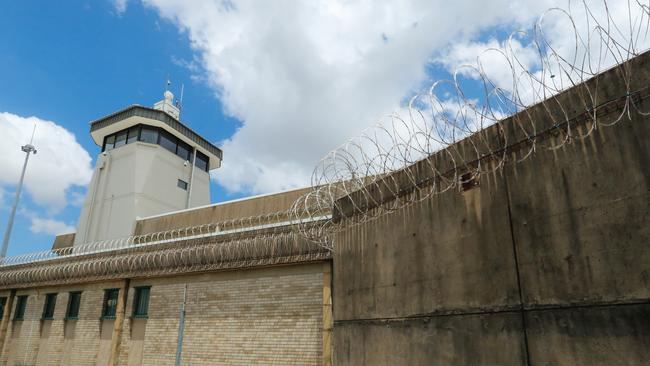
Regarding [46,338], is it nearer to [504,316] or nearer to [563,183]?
[504,316]

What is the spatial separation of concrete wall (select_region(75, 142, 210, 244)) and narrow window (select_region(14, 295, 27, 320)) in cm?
434

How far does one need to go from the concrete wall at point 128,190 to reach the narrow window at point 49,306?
4.42 metres

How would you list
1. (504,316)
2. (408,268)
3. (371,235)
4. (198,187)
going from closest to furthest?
(504,316), (408,268), (371,235), (198,187)

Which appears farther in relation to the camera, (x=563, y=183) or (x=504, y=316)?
(x=504, y=316)

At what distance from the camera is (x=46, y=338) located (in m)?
15.2

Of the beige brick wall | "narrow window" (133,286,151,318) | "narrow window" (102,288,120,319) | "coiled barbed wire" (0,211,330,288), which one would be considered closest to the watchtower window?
"coiled barbed wire" (0,211,330,288)

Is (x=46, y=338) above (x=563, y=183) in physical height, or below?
below

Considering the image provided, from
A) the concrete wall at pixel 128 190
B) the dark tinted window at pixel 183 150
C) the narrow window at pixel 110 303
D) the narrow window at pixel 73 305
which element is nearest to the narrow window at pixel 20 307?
the narrow window at pixel 73 305

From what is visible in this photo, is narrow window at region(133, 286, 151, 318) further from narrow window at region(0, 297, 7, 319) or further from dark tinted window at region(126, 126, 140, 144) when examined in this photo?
dark tinted window at region(126, 126, 140, 144)

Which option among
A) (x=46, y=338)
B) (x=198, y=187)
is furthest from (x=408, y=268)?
(x=198, y=187)

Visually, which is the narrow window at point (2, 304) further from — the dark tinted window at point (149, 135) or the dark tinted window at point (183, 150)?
the dark tinted window at point (183, 150)

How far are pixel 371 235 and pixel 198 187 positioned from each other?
2070cm

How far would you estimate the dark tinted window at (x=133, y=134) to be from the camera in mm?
23538

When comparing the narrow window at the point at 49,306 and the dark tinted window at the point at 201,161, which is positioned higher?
the dark tinted window at the point at 201,161
